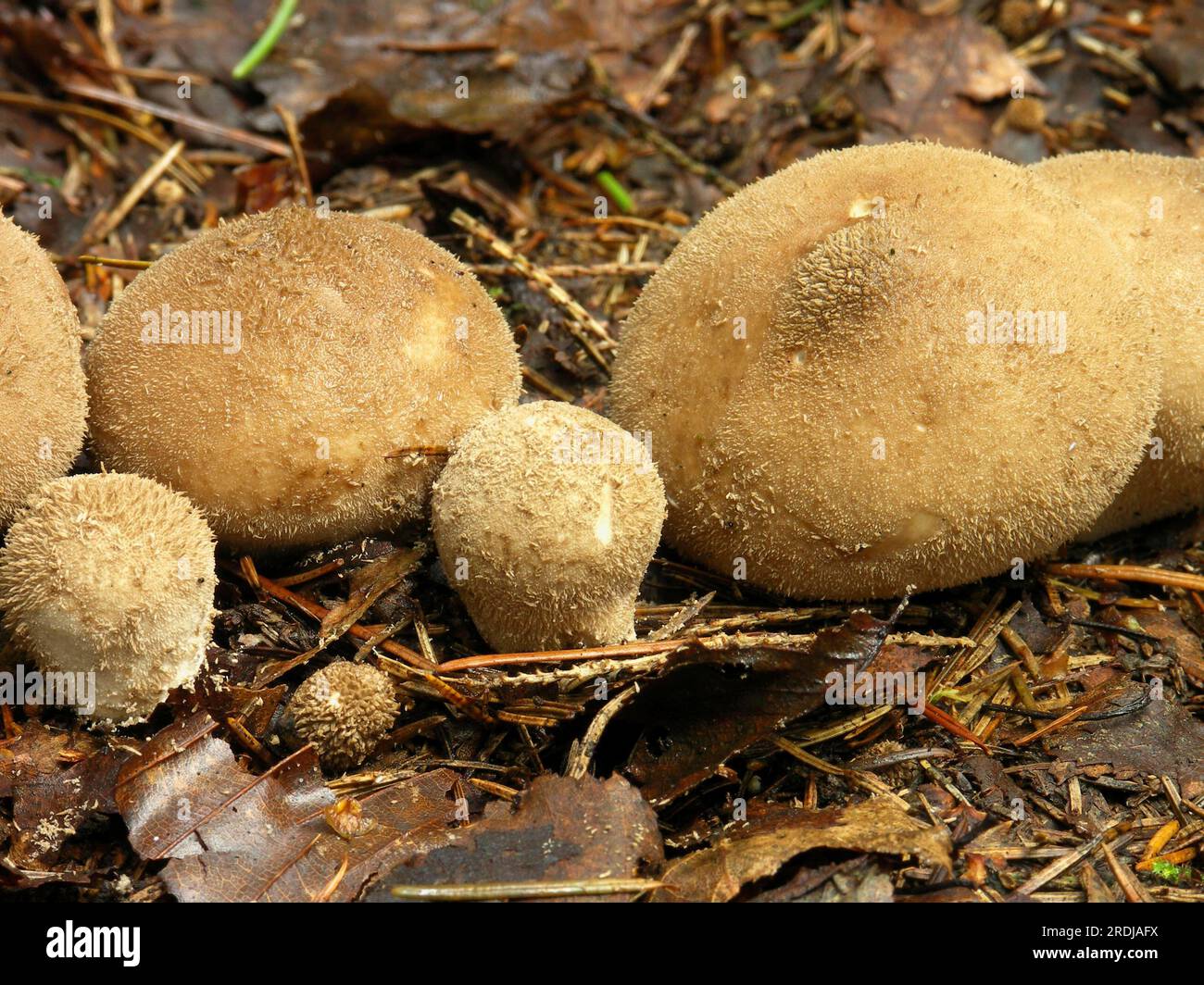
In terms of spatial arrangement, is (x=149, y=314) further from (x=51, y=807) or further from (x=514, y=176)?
(x=514, y=176)

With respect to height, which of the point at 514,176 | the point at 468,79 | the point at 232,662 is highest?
the point at 468,79

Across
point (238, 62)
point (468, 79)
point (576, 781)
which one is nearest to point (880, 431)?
point (576, 781)

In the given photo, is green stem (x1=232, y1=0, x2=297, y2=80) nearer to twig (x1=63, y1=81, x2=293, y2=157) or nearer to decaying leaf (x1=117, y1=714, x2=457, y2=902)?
twig (x1=63, y1=81, x2=293, y2=157)

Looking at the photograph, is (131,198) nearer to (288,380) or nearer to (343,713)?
(288,380)

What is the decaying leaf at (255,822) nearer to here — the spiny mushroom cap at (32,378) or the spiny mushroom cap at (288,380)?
the spiny mushroom cap at (288,380)

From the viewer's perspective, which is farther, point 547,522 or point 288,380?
point 288,380

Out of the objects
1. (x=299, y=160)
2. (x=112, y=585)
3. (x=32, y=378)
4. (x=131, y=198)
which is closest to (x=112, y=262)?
(x=131, y=198)

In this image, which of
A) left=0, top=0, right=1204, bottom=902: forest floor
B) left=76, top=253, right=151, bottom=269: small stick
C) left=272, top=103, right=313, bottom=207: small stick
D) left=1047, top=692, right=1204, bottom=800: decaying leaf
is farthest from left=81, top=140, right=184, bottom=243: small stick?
left=1047, top=692, right=1204, bottom=800: decaying leaf
